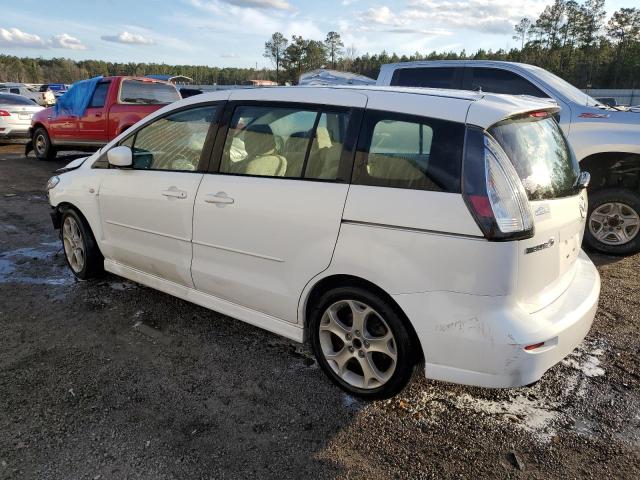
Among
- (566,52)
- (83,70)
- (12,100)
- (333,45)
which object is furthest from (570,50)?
(83,70)

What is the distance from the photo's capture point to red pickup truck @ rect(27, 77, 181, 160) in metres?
9.98

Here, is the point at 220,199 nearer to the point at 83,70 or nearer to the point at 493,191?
the point at 493,191

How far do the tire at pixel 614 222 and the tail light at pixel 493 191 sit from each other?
149 inches

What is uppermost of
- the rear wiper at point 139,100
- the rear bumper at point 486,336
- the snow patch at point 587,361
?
the rear wiper at point 139,100

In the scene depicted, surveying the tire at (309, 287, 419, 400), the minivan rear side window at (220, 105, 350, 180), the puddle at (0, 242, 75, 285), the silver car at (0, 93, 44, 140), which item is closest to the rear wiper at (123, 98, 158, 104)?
the puddle at (0, 242, 75, 285)

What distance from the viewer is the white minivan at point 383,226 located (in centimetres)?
234

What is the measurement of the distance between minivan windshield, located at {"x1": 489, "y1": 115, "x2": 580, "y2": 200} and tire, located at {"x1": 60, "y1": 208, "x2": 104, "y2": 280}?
3.56 m

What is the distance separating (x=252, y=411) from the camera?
2.78m

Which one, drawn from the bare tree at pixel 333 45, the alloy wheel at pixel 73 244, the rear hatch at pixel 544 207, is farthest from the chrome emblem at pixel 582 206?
the bare tree at pixel 333 45

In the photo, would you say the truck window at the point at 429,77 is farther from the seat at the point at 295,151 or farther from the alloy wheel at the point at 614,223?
the seat at the point at 295,151

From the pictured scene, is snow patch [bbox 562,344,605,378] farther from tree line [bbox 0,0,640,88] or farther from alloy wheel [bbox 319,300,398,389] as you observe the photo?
tree line [bbox 0,0,640,88]

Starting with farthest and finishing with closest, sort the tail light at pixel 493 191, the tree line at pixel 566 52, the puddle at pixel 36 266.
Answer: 1. the tree line at pixel 566 52
2. the puddle at pixel 36 266
3. the tail light at pixel 493 191

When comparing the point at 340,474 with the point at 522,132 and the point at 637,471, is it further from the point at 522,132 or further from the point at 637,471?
the point at 522,132

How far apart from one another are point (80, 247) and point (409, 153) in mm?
3357
